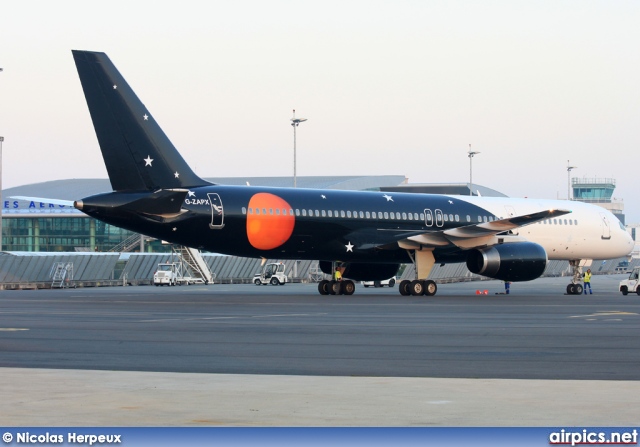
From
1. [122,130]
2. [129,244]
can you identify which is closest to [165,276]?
[122,130]

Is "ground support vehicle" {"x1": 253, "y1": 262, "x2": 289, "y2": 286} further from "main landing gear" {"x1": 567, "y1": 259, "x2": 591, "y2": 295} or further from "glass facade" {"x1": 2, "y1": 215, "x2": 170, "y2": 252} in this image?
"glass facade" {"x1": 2, "y1": 215, "x2": 170, "y2": 252}

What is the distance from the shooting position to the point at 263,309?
28.9 meters

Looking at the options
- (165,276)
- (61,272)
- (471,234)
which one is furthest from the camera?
(165,276)

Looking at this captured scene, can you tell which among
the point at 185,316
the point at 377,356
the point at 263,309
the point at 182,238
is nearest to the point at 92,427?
the point at 377,356

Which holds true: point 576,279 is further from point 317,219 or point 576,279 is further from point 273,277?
point 273,277

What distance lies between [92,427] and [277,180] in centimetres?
11722

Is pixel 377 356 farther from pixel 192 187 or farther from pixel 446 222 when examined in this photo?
pixel 446 222

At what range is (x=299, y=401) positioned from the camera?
33.6 feet

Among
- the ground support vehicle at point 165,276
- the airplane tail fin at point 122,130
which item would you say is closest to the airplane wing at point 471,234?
the airplane tail fin at point 122,130

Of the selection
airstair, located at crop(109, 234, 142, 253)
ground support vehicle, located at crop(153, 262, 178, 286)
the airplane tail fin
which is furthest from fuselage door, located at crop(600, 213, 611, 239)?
airstair, located at crop(109, 234, 142, 253)

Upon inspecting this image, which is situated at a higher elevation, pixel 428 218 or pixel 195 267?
pixel 428 218

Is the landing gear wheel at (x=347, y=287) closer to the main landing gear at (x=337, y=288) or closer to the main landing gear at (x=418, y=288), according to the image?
the main landing gear at (x=337, y=288)

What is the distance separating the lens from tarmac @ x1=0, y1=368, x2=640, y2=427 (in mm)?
9008

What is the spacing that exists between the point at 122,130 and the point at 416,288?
13720 mm
